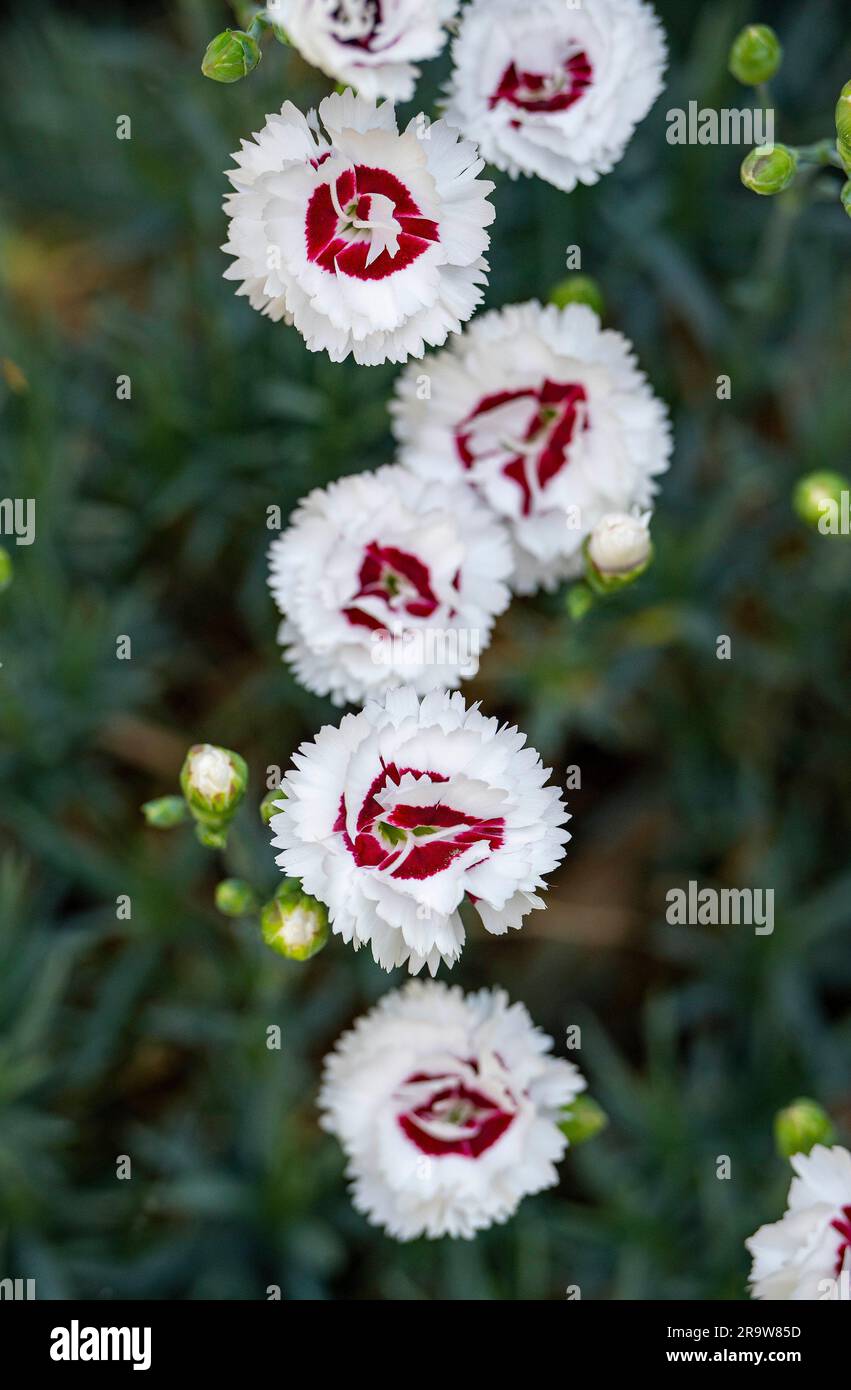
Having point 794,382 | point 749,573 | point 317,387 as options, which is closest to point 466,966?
point 749,573

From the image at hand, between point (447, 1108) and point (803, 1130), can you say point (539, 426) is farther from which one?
point (803, 1130)

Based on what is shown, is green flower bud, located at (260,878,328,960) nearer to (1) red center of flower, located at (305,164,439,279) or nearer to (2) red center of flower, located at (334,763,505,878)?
(2) red center of flower, located at (334,763,505,878)

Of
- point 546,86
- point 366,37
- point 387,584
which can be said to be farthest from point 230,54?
point 387,584

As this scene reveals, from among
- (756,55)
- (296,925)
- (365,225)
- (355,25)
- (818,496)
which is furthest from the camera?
(818,496)

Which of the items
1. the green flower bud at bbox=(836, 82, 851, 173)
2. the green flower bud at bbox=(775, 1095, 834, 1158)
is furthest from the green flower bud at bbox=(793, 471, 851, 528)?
the green flower bud at bbox=(775, 1095, 834, 1158)

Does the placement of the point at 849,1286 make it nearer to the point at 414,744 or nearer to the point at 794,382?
the point at 414,744

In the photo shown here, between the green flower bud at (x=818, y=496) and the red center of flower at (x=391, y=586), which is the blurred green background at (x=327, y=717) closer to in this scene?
the green flower bud at (x=818, y=496)

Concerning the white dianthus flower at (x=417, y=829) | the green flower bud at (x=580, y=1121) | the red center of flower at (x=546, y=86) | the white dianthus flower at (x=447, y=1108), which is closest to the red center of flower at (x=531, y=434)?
the red center of flower at (x=546, y=86)
